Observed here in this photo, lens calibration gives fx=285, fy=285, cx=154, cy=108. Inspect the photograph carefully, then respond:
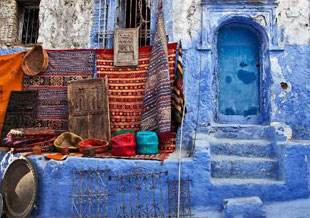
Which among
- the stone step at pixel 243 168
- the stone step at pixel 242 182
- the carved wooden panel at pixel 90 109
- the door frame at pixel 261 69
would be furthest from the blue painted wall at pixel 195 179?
the door frame at pixel 261 69

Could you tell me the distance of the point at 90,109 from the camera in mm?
6086

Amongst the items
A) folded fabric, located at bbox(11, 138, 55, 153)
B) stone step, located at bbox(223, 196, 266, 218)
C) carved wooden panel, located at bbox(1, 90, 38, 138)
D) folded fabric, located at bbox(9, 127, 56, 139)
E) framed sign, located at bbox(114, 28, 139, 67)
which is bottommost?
stone step, located at bbox(223, 196, 266, 218)

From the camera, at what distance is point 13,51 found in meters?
7.12

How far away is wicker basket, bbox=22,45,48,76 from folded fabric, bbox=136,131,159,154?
2.96 m

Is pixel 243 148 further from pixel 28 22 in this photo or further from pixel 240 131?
pixel 28 22

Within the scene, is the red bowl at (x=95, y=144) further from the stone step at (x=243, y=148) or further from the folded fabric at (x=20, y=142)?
the stone step at (x=243, y=148)

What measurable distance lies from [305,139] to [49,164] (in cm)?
519

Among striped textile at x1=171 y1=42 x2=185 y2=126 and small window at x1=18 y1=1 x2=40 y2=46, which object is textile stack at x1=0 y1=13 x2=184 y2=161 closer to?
striped textile at x1=171 y1=42 x2=185 y2=126

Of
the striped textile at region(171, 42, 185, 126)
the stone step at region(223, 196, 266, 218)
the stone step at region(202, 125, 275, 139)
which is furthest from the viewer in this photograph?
the stone step at region(202, 125, 275, 139)

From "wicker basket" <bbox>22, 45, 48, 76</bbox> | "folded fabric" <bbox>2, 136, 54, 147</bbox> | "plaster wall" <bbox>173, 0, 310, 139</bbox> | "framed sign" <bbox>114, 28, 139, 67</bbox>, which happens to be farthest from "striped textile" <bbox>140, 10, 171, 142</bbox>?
"wicker basket" <bbox>22, 45, 48, 76</bbox>

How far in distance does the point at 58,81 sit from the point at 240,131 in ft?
13.6

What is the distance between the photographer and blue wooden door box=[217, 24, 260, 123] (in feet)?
21.5

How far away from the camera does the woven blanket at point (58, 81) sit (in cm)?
638

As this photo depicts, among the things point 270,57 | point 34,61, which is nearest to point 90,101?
point 34,61
